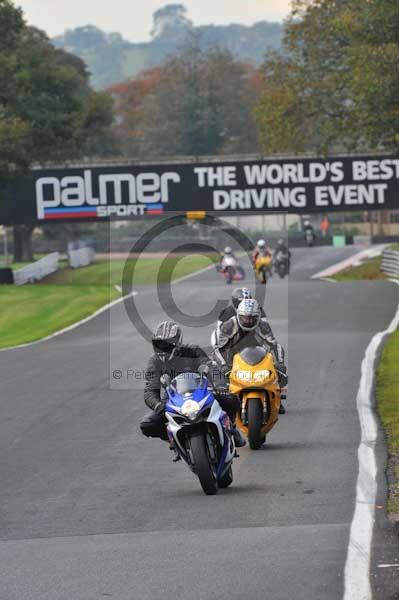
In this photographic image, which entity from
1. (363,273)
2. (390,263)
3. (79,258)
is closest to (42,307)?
(390,263)

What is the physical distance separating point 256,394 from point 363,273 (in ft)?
128

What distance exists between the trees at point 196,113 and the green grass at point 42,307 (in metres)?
68.1

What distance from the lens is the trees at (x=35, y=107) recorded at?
1982 inches

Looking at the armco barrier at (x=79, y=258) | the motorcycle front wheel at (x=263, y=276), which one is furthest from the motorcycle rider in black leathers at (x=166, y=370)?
the armco barrier at (x=79, y=258)

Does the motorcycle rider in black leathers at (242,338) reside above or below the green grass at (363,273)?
above

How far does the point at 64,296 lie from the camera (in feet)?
149

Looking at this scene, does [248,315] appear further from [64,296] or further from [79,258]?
[79,258]

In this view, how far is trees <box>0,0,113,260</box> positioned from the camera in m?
50.3

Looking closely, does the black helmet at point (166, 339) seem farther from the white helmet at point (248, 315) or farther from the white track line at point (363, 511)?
the white helmet at point (248, 315)

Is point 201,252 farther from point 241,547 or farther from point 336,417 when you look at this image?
point 241,547

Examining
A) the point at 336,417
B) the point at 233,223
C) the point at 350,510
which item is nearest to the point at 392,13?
the point at 336,417

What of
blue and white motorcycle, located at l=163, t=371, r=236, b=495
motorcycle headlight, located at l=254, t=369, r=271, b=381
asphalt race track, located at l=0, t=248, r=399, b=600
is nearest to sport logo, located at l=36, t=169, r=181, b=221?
asphalt race track, located at l=0, t=248, r=399, b=600

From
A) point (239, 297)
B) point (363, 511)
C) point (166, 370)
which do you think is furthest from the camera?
point (239, 297)

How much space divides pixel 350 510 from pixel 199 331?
20615 mm
